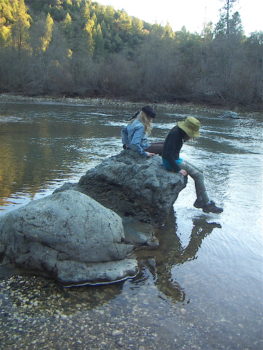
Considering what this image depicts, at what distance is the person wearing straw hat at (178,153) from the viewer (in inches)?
245

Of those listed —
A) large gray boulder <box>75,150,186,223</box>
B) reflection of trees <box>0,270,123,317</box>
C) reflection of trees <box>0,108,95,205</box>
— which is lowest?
reflection of trees <box>0,270,123,317</box>

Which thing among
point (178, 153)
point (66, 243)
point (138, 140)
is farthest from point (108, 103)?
point (66, 243)

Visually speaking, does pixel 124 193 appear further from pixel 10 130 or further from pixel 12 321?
pixel 10 130

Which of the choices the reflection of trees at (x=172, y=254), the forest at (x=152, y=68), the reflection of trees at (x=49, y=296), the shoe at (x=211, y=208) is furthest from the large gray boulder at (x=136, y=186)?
the forest at (x=152, y=68)

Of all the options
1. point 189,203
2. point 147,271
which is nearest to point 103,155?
point 189,203

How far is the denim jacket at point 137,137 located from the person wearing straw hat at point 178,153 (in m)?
0.46

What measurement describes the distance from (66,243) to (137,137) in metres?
2.69

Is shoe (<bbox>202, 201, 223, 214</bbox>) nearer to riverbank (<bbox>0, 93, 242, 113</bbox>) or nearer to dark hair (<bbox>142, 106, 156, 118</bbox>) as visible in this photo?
dark hair (<bbox>142, 106, 156, 118</bbox>)

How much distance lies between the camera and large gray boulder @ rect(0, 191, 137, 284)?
15.0 ft

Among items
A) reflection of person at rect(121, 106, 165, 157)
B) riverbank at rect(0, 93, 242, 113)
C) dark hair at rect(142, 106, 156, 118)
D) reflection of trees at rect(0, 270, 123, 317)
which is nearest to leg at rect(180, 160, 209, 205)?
reflection of person at rect(121, 106, 165, 157)

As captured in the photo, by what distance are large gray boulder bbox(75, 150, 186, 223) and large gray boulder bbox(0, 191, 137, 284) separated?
1.36 metres

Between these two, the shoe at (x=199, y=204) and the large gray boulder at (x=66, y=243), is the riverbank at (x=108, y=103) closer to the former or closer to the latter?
the shoe at (x=199, y=204)

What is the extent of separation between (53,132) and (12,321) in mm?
16934

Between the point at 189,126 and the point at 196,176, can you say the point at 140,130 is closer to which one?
the point at 189,126
